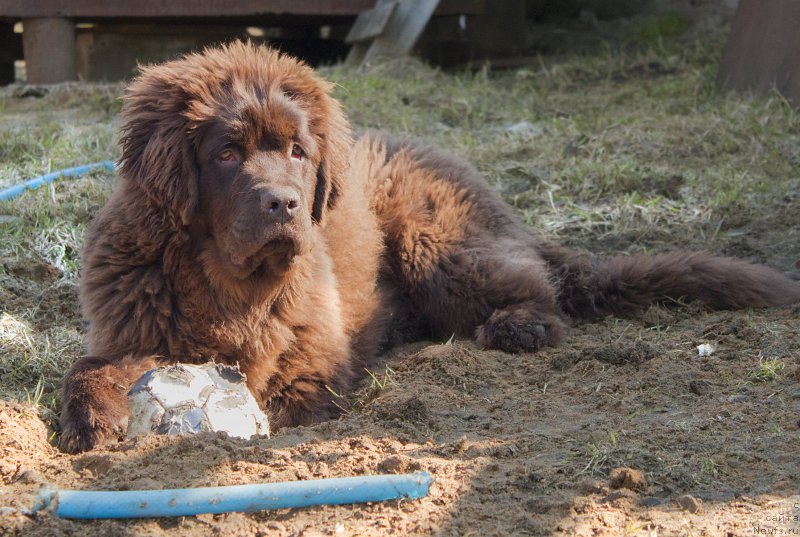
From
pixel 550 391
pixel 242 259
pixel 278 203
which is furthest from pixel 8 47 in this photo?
pixel 550 391

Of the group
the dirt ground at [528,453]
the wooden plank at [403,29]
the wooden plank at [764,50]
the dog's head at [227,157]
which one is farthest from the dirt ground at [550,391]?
the wooden plank at [403,29]

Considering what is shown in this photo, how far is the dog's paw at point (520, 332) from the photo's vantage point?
180 inches

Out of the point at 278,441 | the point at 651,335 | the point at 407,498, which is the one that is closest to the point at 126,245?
the point at 278,441

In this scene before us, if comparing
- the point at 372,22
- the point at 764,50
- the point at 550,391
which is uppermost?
the point at 372,22

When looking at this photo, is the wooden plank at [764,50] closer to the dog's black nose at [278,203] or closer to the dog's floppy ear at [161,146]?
the dog's black nose at [278,203]

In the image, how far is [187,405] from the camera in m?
3.31

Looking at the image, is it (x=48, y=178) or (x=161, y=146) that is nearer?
(x=161, y=146)

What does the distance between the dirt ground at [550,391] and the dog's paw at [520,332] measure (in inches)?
3.3

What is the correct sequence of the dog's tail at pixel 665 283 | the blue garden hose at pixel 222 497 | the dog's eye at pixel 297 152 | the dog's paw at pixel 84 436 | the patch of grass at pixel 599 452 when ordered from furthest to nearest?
the dog's tail at pixel 665 283, the dog's eye at pixel 297 152, the dog's paw at pixel 84 436, the patch of grass at pixel 599 452, the blue garden hose at pixel 222 497

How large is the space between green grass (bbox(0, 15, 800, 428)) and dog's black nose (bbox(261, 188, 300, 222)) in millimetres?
986

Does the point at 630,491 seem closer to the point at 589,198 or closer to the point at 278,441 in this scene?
the point at 278,441

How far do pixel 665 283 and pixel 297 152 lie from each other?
2.20m

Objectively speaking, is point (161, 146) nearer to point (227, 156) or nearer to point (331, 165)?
point (227, 156)

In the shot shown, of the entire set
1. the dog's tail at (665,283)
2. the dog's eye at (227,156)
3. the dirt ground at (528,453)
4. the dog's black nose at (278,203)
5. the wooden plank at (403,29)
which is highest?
the wooden plank at (403,29)
